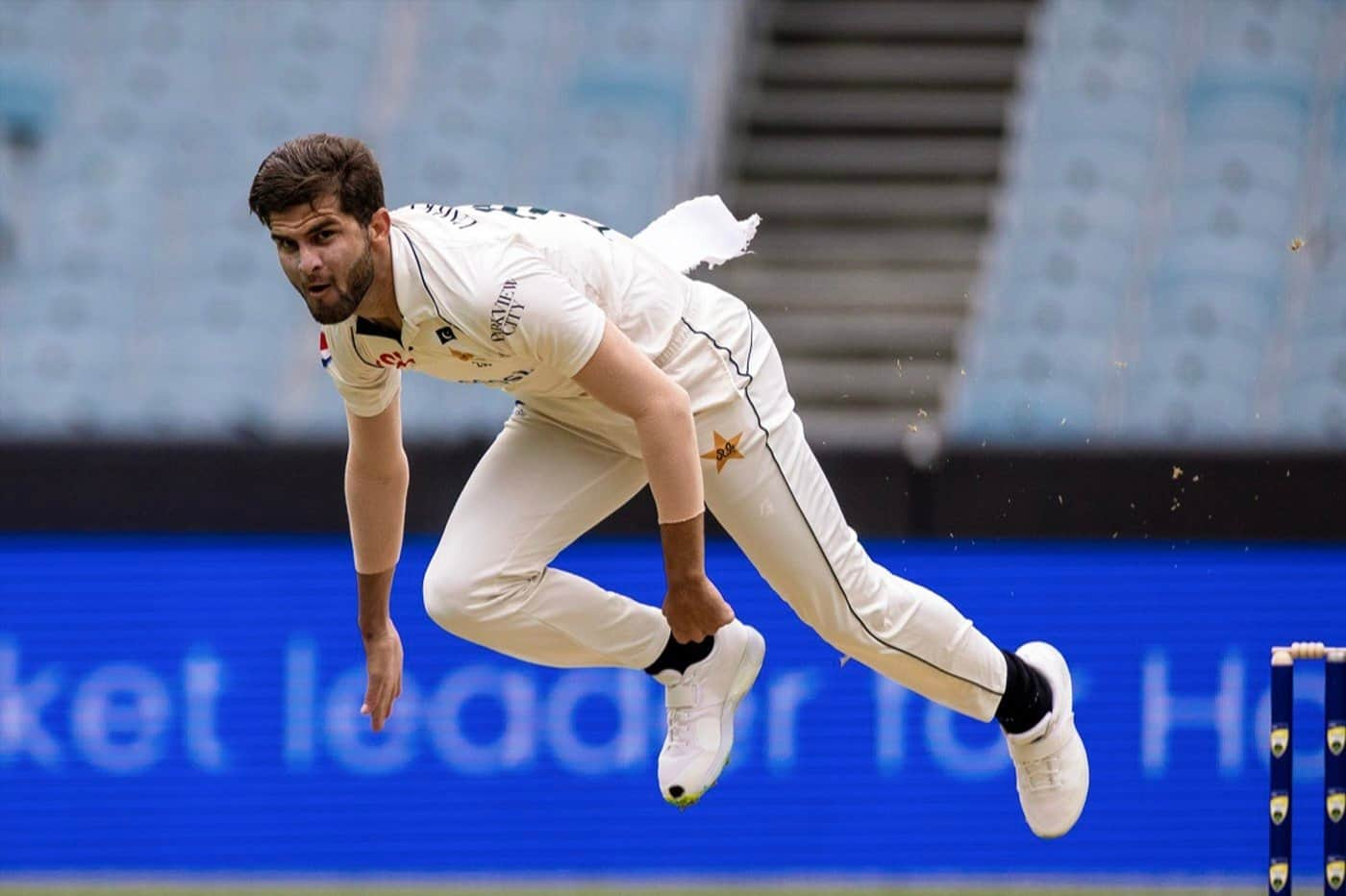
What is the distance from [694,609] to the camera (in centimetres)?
406

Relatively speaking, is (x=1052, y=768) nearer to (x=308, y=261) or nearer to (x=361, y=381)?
(x=361, y=381)

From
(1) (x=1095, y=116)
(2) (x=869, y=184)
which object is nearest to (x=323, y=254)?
(1) (x=1095, y=116)

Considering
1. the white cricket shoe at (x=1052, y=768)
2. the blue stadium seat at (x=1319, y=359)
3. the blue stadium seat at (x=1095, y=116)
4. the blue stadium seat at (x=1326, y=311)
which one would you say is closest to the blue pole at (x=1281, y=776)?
the white cricket shoe at (x=1052, y=768)

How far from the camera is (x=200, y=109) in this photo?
33.2 ft

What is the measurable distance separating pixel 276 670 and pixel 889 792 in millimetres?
2040

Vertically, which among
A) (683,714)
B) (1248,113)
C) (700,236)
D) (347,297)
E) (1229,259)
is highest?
(1248,113)

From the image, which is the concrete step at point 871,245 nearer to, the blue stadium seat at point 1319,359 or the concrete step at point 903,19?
the concrete step at point 903,19

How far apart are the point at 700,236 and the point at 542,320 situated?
795mm

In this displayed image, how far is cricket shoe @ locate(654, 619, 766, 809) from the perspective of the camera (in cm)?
443

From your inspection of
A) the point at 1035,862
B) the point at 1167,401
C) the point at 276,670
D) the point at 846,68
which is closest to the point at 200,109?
the point at 846,68

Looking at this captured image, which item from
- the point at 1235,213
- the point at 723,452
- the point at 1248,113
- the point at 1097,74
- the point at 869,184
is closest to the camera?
the point at 723,452

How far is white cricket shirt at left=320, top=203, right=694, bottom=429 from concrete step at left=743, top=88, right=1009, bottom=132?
20.4 feet

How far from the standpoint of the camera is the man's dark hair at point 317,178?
3.78 meters

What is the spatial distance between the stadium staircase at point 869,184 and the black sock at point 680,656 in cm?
365
